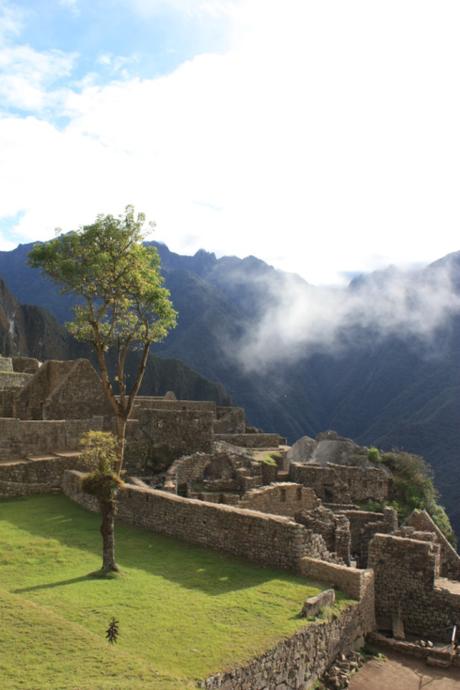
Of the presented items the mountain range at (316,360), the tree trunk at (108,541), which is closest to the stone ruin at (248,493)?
the tree trunk at (108,541)

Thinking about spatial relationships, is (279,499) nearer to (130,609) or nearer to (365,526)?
(365,526)

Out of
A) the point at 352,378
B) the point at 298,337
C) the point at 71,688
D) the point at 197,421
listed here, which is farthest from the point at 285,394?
the point at 71,688

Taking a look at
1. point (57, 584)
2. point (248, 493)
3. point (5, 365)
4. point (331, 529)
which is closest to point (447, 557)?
point (331, 529)

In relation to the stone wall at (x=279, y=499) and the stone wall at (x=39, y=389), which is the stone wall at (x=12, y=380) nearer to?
the stone wall at (x=39, y=389)

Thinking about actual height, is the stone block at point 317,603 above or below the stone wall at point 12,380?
below

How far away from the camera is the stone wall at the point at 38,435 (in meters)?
20.5

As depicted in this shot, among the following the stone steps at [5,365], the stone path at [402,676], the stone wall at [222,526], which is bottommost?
the stone path at [402,676]

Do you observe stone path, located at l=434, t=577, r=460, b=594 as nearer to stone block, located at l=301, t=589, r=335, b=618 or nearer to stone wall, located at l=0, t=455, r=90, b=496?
stone block, located at l=301, t=589, r=335, b=618

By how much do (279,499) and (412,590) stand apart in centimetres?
653

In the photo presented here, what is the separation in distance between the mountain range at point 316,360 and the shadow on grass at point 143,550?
202 feet

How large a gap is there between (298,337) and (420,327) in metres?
32.9

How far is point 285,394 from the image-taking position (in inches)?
4496

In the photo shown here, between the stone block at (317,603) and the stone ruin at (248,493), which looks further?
the stone ruin at (248,493)

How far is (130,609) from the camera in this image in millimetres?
10203
